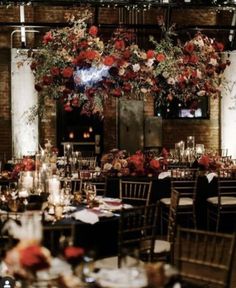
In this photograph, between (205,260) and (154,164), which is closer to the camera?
(205,260)

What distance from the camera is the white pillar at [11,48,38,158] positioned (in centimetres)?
1177

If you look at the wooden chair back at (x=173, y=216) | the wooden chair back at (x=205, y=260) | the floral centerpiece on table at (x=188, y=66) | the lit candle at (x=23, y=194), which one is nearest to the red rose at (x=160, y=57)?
the floral centerpiece on table at (x=188, y=66)

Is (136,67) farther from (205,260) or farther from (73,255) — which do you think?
(73,255)

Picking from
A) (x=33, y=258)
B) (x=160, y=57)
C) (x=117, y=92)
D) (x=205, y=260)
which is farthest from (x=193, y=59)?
(x=33, y=258)

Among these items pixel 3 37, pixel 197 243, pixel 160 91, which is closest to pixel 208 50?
pixel 160 91

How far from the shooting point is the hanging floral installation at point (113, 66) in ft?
25.6

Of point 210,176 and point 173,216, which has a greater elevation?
point 210,176

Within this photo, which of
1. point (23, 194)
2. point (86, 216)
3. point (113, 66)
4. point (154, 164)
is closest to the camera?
point (86, 216)

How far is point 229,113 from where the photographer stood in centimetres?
1235

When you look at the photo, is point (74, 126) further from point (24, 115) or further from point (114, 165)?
point (114, 165)

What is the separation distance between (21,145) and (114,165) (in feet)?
12.3

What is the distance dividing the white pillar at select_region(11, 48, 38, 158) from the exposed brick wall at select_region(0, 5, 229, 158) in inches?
25.6

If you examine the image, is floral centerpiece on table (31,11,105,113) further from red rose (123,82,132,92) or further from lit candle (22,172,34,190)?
lit candle (22,172,34,190)

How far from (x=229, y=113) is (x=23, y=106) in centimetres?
361
